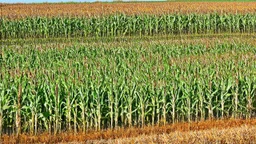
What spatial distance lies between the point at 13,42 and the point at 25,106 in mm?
18646

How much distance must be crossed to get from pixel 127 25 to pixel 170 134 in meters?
24.5

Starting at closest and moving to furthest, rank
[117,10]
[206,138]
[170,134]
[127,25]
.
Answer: [206,138] → [170,134] → [127,25] → [117,10]

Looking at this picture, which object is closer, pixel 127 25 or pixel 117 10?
pixel 127 25

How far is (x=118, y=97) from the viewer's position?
12.5 metres

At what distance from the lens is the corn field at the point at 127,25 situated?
109 feet

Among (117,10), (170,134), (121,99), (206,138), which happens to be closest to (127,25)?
(117,10)

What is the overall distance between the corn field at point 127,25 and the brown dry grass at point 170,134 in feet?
72.5

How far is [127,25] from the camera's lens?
3428 centimetres

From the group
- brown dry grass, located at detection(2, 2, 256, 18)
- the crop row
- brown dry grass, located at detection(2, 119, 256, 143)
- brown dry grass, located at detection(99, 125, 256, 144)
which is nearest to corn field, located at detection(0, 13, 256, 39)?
brown dry grass, located at detection(2, 2, 256, 18)

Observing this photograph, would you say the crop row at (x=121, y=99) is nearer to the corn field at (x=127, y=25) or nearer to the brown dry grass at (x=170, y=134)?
the brown dry grass at (x=170, y=134)

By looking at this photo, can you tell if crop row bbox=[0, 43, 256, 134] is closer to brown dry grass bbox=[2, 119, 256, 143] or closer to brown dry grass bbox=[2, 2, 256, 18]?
brown dry grass bbox=[2, 119, 256, 143]

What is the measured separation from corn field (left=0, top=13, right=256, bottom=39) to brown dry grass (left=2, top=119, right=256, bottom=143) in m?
22.1

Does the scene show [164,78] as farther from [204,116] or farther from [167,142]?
[167,142]

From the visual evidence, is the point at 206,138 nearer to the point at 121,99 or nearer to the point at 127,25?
the point at 121,99
